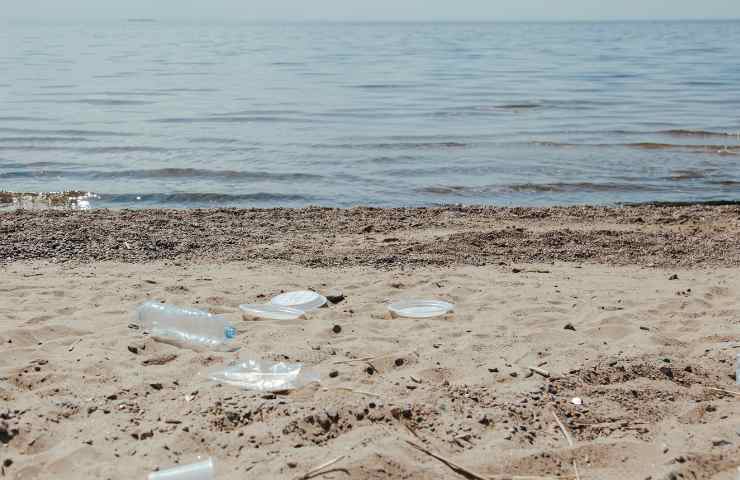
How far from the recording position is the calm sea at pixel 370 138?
9641mm

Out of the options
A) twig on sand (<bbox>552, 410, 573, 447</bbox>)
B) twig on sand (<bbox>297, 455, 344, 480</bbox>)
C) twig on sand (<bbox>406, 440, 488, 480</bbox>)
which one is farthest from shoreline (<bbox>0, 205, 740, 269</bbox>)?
twig on sand (<bbox>297, 455, 344, 480</bbox>)

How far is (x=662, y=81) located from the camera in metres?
23.0

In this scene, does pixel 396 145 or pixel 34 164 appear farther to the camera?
pixel 396 145

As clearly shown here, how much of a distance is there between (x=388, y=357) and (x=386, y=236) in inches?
124

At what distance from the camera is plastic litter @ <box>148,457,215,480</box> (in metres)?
2.82

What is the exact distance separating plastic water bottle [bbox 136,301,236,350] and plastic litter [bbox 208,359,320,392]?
0.98 feet

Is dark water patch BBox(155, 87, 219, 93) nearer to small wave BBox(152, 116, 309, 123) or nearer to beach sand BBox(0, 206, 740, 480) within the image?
small wave BBox(152, 116, 309, 123)

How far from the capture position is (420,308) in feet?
15.4

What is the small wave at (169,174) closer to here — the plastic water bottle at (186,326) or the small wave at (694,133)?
the plastic water bottle at (186,326)

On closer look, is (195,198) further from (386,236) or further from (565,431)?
(565,431)

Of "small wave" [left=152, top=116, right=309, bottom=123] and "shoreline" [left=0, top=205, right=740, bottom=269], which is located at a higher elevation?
"shoreline" [left=0, top=205, right=740, bottom=269]

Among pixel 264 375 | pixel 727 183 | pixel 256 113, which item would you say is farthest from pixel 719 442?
pixel 256 113

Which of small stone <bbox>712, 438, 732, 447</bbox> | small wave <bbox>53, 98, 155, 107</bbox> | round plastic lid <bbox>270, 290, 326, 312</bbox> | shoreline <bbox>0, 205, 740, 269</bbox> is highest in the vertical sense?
small stone <bbox>712, 438, 732, 447</bbox>

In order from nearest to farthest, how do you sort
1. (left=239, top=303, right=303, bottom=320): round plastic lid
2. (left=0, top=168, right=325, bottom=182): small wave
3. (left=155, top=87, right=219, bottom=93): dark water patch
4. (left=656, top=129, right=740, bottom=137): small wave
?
(left=239, top=303, right=303, bottom=320): round plastic lid
(left=0, top=168, right=325, bottom=182): small wave
(left=656, top=129, right=740, bottom=137): small wave
(left=155, top=87, right=219, bottom=93): dark water patch
